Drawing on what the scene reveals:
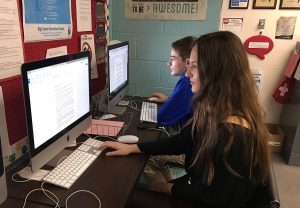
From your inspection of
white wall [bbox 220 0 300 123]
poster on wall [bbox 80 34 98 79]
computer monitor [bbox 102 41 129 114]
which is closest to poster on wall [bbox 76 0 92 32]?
poster on wall [bbox 80 34 98 79]

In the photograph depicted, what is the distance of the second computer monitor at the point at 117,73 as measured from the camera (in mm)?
1644

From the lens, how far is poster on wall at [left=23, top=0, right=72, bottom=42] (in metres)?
1.16

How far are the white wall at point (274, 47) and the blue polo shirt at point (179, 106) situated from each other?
1.16 meters

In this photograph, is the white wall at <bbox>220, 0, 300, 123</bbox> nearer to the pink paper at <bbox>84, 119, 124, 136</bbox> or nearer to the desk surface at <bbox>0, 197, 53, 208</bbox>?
the pink paper at <bbox>84, 119, 124, 136</bbox>

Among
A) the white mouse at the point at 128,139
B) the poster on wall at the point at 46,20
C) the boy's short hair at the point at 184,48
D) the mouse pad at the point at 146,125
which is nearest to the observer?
the poster on wall at the point at 46,20

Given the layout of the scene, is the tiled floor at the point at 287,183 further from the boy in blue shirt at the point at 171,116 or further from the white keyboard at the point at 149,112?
the white keyboard at the point at 149,112

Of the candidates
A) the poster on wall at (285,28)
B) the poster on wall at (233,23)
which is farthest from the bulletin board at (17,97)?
the poster on wall at (285,28)

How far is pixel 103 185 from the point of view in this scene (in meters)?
1.01

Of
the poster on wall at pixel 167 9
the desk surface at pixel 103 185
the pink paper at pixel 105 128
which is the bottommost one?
the desk surface at pixel 103 185

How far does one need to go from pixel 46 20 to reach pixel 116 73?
599 millimetres

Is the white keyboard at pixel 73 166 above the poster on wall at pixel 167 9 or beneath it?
beneath

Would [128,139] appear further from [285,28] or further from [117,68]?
Answer: [285,28]

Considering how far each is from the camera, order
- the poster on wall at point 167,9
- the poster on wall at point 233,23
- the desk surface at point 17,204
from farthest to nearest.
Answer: the poster on wall at point 233,23 < the poster on wall at point 167,9 < the desk surface at point 17,204

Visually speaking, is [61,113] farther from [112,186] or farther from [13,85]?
[112,186]
